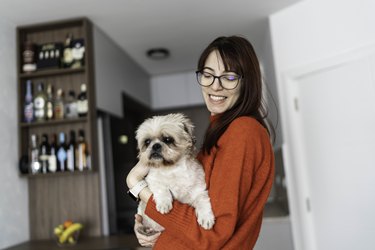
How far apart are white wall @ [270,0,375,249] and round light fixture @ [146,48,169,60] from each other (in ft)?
4.06

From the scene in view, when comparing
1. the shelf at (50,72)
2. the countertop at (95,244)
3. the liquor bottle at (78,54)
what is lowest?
the countertop at (95,244)

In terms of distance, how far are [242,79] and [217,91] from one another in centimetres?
10

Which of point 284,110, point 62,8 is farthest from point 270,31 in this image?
point 62,8

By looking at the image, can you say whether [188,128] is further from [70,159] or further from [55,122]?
[55,122]

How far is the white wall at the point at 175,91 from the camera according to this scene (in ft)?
15.4

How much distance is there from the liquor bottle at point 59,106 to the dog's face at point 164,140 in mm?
1622

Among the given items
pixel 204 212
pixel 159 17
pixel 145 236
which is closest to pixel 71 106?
pixel 159 17

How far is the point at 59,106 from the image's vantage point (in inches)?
111

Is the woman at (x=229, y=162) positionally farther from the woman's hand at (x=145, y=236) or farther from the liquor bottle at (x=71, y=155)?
the liquor bottle at (x=71, y=155)

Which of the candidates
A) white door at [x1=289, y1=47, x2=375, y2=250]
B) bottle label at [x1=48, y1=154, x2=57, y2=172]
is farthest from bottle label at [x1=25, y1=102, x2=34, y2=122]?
white door at [x1=289, y1=47, x2=375, y2=250]

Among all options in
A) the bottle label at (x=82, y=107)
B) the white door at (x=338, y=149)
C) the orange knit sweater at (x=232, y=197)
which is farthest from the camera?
the bottle label at (x=82, y=107)

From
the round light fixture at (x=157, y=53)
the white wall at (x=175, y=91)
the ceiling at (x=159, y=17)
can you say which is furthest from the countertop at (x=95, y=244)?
the white wall at (x=175, y=91)

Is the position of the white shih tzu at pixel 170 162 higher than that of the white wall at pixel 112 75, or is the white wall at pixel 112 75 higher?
the white wall at pixel 112 75

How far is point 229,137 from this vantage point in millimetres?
1100
